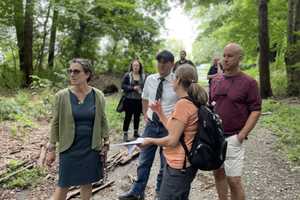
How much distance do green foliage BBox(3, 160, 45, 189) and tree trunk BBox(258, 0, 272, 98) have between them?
1017 centimetres

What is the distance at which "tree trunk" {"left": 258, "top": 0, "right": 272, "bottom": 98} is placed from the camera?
1423 cm

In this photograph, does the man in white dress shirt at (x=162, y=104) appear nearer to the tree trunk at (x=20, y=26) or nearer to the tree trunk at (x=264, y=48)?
the tree trunk at (x=264, y=48)

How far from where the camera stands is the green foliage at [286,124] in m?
7.80

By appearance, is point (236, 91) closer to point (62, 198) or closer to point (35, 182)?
point (62, 198)

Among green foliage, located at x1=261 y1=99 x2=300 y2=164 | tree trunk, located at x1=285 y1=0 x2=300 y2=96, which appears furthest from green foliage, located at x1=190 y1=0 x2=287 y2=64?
green foliage, located at x1=261 y1=99 x2=300 y2=164

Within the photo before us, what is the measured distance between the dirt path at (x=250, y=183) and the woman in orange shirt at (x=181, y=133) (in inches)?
84.3

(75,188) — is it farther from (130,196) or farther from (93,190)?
(130,196)

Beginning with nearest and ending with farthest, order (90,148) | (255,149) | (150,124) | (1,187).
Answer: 1. (90,148)
2. (150,124)
3. (1,187)
4. (255,149)

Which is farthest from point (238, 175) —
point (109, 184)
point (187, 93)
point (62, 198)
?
point (109, 184)

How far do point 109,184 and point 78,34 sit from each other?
15.6 m

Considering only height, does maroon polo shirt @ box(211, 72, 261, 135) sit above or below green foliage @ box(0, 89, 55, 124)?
above

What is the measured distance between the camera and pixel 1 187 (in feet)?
19.7

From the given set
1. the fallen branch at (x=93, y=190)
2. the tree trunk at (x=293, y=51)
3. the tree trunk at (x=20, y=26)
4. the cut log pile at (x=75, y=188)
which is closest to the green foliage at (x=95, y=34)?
the tree trunk at (x=20, y=26)

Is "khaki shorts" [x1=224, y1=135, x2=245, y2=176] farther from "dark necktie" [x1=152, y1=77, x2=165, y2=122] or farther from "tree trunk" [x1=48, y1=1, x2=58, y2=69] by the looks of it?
"tree trunk" [x1=48, y1=1, x2=58, y2=69]
